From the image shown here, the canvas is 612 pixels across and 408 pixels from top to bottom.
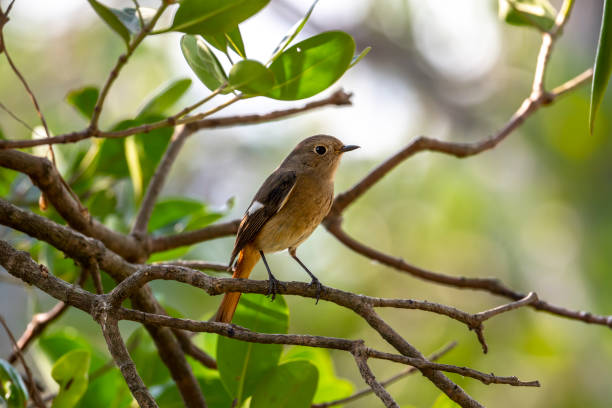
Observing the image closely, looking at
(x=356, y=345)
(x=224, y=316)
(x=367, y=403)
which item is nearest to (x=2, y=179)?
(x=224, y=316)

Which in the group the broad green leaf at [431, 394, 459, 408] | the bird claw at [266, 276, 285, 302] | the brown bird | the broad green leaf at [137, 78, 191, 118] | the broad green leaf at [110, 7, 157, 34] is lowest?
the broad green leaf at [431, 394, 459, 408]

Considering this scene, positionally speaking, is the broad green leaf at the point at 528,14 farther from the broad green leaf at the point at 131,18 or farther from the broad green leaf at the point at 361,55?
the broad green leaf at the point at 131,18

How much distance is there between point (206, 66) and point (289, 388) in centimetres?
106

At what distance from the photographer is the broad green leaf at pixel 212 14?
1680 mm

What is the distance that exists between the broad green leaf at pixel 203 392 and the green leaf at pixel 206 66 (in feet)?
3.97

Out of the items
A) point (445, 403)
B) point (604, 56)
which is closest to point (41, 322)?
point (445, 403)

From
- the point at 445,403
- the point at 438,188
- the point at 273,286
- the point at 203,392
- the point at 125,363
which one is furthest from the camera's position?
the point at 438,188

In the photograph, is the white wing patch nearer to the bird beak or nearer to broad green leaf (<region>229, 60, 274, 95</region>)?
the bird beak

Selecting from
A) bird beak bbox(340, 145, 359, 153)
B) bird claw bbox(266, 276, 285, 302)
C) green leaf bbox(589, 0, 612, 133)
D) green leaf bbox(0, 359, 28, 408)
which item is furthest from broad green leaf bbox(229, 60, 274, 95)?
bird beak bbox(340, 145, 359, 153)

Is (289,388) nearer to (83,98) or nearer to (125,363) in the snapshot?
(125,363)

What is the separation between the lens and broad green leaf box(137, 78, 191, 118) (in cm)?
310

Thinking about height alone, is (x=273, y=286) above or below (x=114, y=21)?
below

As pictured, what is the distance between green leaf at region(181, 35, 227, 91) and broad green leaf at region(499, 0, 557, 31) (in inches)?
74.0

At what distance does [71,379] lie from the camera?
2.09 meters
